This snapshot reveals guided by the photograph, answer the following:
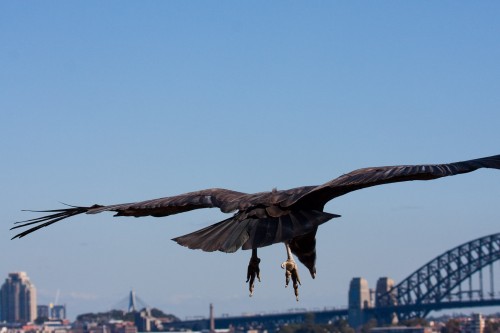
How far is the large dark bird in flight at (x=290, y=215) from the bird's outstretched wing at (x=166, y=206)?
0.04 m

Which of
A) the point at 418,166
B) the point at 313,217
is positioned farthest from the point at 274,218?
the point at 418,166

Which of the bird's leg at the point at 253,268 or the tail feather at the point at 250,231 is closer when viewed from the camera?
the tail feather at the point at 250,231

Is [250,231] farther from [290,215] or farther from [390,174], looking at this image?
[390,174]

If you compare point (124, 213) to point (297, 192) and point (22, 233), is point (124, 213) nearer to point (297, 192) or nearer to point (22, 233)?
point (22, 233)

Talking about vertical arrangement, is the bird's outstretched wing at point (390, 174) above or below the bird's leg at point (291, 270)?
above

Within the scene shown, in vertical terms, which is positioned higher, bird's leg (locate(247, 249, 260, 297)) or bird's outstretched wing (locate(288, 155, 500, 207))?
bird's outstretched wing (locate(288, 155, 500, 207))

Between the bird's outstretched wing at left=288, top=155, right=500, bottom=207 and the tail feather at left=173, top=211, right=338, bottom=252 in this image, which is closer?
the tail feather at left=173, top=211, right=338, bottom=252

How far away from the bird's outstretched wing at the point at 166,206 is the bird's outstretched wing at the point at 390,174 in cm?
112

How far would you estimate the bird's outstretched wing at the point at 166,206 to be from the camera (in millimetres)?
18683

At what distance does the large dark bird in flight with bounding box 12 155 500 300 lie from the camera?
1686 cm

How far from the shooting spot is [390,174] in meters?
17.1

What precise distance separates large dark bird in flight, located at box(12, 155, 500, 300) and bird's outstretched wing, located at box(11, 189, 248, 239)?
4 centimetres

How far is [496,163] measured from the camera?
56.7 feet

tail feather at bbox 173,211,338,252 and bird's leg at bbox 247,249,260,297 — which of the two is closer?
tail feather at bbox 173,211,338,252
